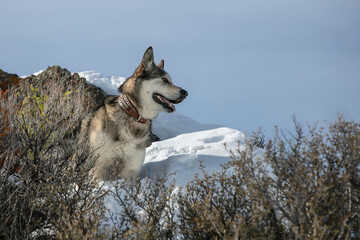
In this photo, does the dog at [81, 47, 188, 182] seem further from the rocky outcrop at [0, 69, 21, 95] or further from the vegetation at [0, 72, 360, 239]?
the rocky outcrop at [0, 69, 21, 95]

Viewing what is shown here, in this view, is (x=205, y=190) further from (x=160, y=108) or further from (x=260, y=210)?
(x=160, y=108)

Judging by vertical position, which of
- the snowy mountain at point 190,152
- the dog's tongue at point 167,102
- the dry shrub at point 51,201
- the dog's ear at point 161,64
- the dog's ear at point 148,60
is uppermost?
the dog's ear at point 161,64

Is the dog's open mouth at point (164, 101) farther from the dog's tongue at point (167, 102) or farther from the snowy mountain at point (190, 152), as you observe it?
the snowy mountain at point (190, 152)

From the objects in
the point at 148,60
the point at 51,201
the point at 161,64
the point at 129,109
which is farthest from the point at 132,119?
the point at 51,201

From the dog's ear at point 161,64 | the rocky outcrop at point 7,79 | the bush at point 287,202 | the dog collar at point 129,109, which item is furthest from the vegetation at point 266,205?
the rocky outcrop at point 7,79

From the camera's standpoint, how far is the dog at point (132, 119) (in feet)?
19.4

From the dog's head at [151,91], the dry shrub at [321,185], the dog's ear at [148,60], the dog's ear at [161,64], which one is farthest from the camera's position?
the dog's ear at [161,64]

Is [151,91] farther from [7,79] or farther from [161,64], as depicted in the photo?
[7,79]

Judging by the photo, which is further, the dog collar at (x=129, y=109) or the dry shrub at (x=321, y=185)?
the dog collar at (x=129, y=109)

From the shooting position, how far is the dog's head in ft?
19.5

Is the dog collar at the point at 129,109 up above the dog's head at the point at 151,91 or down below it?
below

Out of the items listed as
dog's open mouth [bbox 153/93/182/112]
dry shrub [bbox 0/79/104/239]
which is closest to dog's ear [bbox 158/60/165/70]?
dog's open mouth [bbox 153/93/182/112]

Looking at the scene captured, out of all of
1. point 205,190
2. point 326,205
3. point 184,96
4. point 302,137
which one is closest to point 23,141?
point 184,96

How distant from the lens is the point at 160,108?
237 inches
